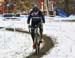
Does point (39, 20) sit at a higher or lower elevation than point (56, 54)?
higher

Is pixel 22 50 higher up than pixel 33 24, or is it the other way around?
pixel 33 24

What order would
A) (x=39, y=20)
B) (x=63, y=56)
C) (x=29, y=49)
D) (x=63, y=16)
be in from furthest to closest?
(x=63, y=16)
(x=29, y=49)
(x=39, y=20)
(x=63, y=56)

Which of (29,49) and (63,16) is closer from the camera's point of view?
(29,49)

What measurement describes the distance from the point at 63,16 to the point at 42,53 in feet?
81.5

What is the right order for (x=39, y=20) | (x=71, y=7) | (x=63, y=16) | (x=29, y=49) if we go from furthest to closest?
(x=71, y=7)
(x=63, y=16)
(x=29, y=49)
(x=39, y=20)

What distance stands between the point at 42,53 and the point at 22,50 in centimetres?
133

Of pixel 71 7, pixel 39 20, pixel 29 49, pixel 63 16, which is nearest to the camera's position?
pixel 39 20

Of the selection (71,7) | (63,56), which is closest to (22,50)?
(63,56)

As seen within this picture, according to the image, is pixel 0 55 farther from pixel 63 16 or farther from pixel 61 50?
pixel 63 16

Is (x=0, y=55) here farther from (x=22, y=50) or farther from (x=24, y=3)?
(x=24, y=3)

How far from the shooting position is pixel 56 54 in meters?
13.5

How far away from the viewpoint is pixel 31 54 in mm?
13461

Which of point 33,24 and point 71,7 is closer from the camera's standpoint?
Answer: point 33,24

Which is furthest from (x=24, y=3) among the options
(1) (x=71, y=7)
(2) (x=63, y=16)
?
(2) (x=63, y=16)
